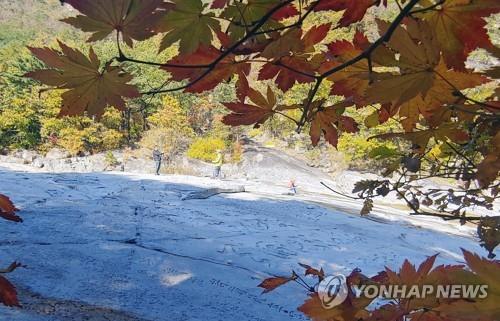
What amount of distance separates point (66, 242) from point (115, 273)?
50 cm

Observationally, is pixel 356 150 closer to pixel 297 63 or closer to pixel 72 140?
pixel 72 140

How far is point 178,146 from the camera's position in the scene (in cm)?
1150

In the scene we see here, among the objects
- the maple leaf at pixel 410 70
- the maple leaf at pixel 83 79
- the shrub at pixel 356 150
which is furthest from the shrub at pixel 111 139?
the maple leaf at pixel 410 70

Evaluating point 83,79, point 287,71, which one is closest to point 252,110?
point 287,71

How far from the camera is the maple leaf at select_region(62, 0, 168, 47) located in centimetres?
27

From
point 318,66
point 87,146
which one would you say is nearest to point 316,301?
point 318,66

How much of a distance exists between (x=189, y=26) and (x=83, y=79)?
0.10m

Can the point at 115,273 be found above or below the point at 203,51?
below

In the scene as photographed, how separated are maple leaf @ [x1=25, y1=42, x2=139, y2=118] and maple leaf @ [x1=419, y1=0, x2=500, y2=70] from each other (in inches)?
9.4

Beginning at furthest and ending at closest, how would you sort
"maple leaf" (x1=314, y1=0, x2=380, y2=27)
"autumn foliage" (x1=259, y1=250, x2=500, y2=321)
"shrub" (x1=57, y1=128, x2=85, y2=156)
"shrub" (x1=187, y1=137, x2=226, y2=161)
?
"shrub" (x1=57, y1=128, x2=85, y2=156)
"shrub" (x1=187, y1=137, x2=226, y2=161)
"maple leaf" (x1=314, y1=0, x2=380, y2=27)
"autumn foliage" (x1=259, y1=250, x2=500, y2=321)

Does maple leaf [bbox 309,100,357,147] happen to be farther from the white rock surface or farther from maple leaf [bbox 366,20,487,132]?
the white rock surface

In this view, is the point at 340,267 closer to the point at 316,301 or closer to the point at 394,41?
the point at 316,301

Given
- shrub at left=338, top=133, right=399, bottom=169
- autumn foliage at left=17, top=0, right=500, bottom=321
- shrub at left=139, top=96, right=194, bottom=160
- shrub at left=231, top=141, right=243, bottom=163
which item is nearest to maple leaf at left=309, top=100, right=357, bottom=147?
autumn foliage at left=17, top=0, right=500, bottom=321

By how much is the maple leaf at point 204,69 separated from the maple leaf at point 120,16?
0.06m
